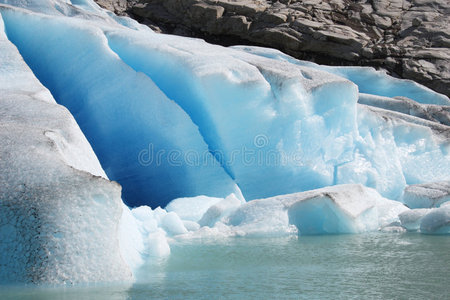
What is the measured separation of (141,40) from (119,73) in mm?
512

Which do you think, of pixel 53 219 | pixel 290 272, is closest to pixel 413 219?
pixel 290 272

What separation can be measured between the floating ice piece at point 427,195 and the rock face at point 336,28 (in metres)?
7.29

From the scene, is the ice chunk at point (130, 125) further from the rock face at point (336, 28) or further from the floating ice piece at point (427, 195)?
the rock face at point (336, 28)

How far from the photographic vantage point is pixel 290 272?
9.89 feet

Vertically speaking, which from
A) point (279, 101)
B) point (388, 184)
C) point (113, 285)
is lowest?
point (388, 184)

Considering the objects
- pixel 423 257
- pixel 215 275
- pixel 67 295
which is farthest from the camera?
pixel 423 257

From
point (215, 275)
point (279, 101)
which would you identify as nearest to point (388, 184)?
point (279, 101)

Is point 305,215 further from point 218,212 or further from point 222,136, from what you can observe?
point 222,136

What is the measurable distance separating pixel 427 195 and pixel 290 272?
11.1 ft

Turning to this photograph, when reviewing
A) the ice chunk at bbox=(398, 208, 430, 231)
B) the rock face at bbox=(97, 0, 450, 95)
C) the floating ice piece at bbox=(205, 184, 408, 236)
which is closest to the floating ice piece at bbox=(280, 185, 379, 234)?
the floating ice piece at bbox=(205, 184, 408, 236)

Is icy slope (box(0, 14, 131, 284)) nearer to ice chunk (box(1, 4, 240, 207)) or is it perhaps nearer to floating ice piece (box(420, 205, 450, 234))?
ice chunk (box(1, 4, 240, 207))

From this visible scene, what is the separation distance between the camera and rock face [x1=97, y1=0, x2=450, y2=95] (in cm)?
1324

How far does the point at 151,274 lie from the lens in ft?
9.87

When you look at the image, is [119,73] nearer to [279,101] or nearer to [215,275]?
[279,101]
